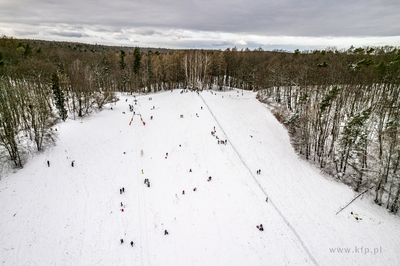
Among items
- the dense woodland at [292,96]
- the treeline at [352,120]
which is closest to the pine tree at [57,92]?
the dense woodland at [292,96]

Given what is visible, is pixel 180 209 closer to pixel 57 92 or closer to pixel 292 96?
pixel 57 92

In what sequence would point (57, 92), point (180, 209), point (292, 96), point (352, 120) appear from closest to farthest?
point (180, 209) → point (352, 120) → point (57, 92) → point (292, 96)

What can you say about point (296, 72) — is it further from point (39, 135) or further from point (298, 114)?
point (39, 135)

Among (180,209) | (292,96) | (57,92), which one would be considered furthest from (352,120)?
(57,92)

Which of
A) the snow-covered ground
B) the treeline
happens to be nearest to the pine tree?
the snow-covered ground

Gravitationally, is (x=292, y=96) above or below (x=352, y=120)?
above

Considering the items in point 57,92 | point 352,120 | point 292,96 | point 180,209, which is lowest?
point 180,209
